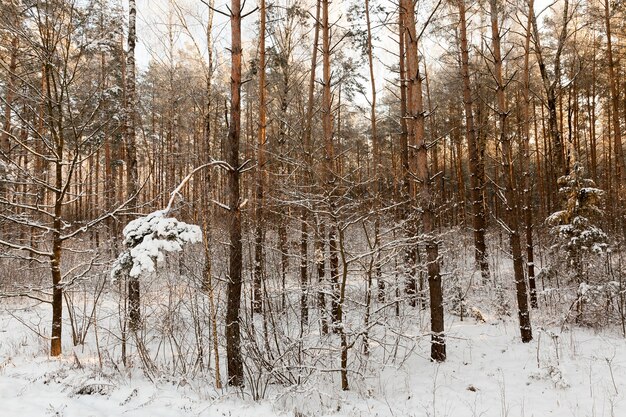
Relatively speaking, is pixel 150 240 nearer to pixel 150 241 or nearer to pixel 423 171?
pixel 150 241

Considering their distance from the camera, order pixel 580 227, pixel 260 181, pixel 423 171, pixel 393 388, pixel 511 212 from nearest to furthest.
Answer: pixel 393 388 < pixel 423 171 < pixel 511 212 < pixel 580 227 < pixel 260 181

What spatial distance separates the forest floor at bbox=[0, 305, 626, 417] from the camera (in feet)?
14.8

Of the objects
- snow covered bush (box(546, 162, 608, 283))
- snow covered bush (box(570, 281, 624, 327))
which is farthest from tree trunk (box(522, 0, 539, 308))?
snow covered bush (box(570, 281, 624, 327))

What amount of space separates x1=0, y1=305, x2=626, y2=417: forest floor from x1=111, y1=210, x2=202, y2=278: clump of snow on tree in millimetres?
2190

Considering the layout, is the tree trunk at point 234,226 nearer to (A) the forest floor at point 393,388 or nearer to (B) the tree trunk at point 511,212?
(A) the forest floor at point 393,388

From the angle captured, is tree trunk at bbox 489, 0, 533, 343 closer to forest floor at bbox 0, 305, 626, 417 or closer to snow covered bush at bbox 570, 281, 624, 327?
forest floor at bbox 0, 305, 626, 417

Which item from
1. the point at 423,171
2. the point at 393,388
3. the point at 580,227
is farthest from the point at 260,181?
the point at 580,227

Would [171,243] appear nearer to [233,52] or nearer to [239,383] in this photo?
[239,383]

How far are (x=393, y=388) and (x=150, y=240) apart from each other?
4161 mm

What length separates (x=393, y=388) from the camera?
214 inches

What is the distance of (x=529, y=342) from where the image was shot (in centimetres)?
657

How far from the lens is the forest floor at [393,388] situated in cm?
452

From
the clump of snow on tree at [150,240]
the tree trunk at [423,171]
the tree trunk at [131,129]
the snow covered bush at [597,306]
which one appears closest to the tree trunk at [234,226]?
the clump of snow on tree at [150,240]

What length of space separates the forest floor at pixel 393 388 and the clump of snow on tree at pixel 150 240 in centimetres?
219
